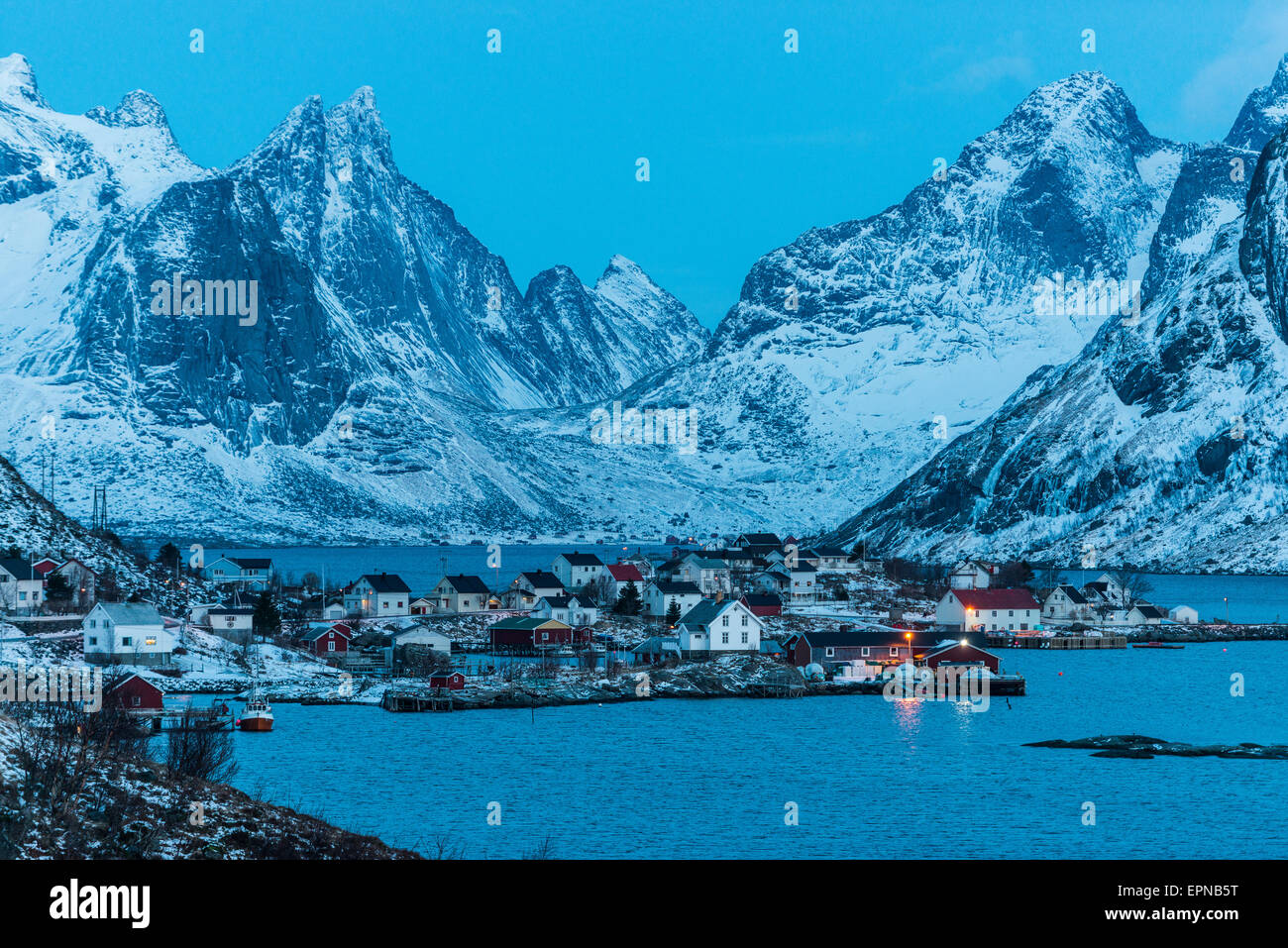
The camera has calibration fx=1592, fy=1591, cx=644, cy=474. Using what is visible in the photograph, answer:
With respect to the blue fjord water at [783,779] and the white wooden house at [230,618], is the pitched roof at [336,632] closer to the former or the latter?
the white wooden house at [230,618]

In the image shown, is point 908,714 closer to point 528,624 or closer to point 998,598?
point 528,624

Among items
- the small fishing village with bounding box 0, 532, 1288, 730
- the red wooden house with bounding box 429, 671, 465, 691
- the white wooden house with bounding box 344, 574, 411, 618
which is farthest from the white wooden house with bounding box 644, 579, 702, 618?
the red wooden house with bounding box 429, 671, 465, 691

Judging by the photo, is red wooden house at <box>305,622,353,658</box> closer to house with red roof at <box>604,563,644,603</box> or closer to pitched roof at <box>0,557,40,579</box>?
pitched roof at <box>0,557,40,579</box>

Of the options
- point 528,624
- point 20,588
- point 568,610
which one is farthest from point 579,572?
point 20,588

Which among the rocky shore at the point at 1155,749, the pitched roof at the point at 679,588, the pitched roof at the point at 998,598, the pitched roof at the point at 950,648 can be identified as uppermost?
the pitched roof at the point at 679,588

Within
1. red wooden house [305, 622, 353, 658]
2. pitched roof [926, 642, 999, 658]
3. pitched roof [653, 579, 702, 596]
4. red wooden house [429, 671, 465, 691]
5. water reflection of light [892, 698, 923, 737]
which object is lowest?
water reflection of light [892, 698, 923, 737]

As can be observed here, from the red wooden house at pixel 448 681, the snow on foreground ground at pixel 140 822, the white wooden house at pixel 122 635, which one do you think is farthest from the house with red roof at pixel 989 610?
the snow on foreground ground at pixel 140 822
